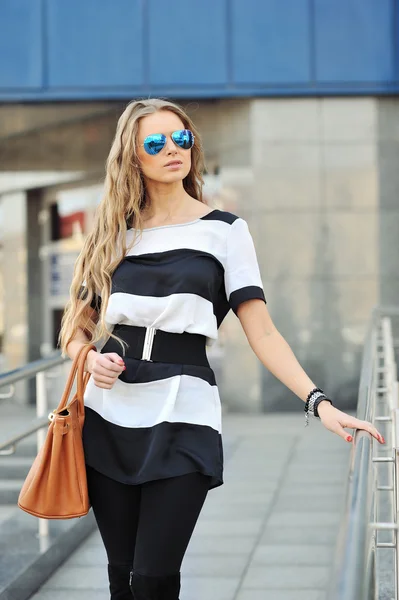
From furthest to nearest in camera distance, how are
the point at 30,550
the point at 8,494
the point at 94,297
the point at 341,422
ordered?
1. the point at 8,494
2. the point at 30,550
3. the point at 94,297
4. the point at 341,422

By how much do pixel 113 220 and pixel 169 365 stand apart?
1.45ft

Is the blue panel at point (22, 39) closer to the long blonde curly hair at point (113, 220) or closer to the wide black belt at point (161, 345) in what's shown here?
the long blonde curly hair at point (113, 220)

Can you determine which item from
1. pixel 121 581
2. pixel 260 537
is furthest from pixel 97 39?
pixel 121 581

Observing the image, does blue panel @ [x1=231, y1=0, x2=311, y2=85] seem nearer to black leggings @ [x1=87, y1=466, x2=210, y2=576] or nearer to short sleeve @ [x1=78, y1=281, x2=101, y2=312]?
short sleeve @ [x1=78, y1=281, x2=101, y2=312]

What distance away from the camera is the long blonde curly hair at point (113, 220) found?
2.63 meters

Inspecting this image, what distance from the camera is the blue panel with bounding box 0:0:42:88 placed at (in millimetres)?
11367

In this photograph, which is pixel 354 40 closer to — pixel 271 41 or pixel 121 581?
pixel 271 41

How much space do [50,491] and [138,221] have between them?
734 mm

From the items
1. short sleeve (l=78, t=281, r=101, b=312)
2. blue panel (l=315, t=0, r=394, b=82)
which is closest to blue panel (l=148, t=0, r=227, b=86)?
blue panel (l=315, t=0, r=394, b=82)

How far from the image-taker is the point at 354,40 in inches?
444

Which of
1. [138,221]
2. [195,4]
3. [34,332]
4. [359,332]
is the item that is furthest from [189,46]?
[138,221]

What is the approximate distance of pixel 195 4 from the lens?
11.4 metres

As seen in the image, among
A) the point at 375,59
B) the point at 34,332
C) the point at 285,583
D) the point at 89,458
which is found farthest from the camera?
the point at 34,332

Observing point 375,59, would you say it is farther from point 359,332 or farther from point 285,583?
point 285,583
